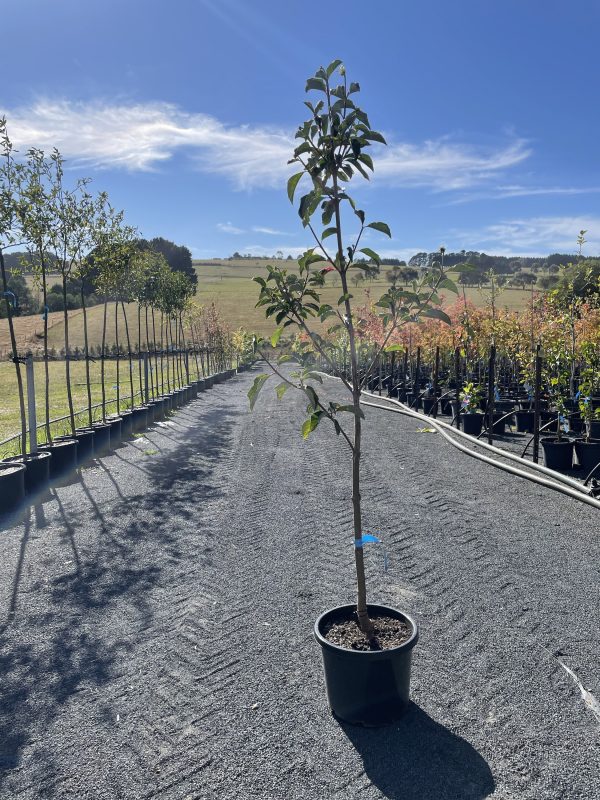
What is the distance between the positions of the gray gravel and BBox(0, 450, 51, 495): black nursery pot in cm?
30

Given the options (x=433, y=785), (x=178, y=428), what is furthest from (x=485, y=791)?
(x=178, y=428)

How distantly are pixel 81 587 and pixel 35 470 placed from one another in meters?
3.43

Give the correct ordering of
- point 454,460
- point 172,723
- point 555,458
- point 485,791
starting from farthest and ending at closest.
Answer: point 454,460 → point 555,458 → point 172,723 → point 485,791

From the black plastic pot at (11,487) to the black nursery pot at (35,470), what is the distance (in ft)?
1.26

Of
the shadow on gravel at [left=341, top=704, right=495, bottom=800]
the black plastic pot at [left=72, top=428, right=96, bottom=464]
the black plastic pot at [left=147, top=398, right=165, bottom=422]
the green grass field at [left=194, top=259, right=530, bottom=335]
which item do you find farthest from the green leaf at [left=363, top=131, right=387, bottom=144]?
the green grass field at [left=194, top=259, right=530, bottom=335]

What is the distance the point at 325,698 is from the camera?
324 centimetres

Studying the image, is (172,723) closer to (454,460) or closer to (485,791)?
(485,791)

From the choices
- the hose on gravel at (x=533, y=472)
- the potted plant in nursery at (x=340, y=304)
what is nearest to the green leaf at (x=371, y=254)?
the potted plant in nursery at (x=340, y=304)

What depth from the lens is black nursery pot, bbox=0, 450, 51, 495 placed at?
7.62 m

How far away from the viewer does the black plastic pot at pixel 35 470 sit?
763cm

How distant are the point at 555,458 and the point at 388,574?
4.69 metres

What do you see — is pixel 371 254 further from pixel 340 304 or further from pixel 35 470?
pixel 35 470

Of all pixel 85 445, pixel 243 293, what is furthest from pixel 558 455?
pixel 243 293

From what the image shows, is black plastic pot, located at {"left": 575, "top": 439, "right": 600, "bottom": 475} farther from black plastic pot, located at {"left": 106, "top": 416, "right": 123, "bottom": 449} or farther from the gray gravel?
black plastic pot, located at {"left": 106, "top": 416, "right": 123, "bottom": 449}
